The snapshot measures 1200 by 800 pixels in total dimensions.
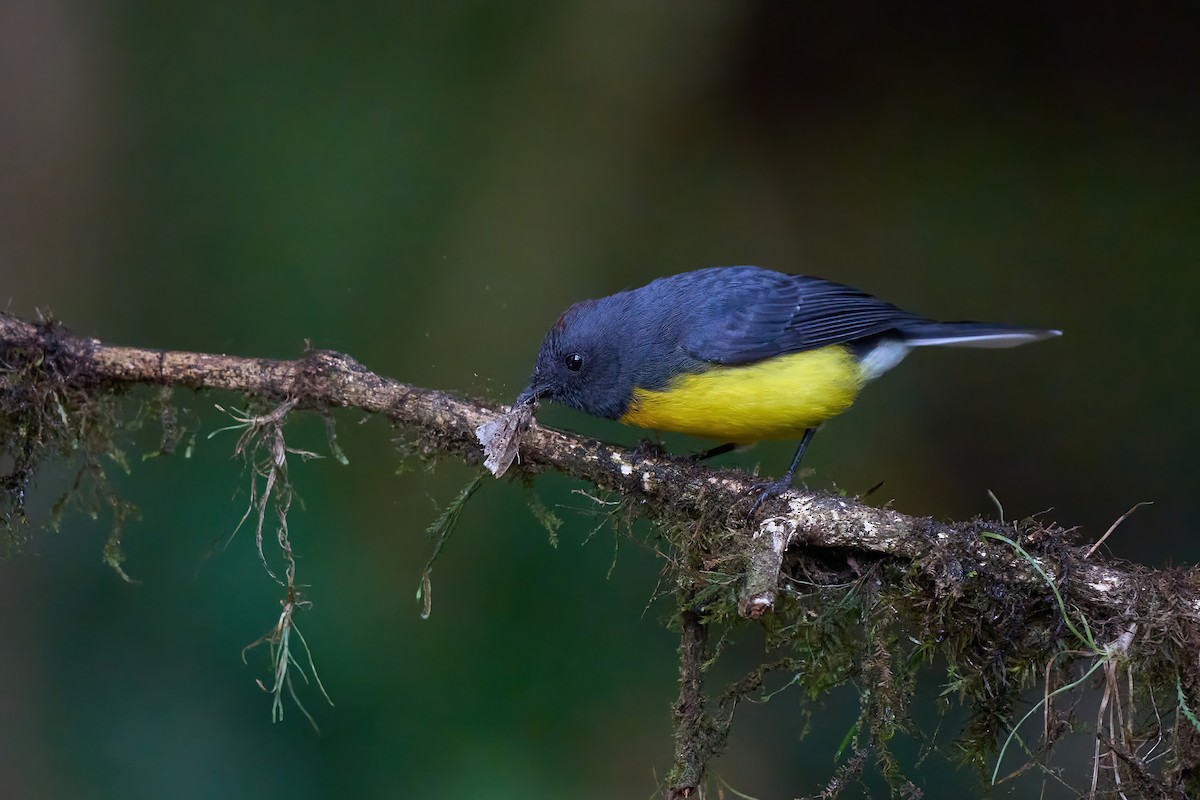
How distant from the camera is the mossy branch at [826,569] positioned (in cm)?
293

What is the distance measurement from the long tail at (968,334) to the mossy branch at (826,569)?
1.55 meters

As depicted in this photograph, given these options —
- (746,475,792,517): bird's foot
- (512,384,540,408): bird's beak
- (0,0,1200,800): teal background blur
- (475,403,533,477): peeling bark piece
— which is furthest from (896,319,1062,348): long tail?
(475,403,533,477): peeling bark piece

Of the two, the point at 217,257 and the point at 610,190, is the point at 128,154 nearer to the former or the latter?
the point at 217,257

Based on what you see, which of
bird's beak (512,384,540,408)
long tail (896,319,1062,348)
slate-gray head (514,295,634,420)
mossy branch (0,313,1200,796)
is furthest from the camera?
long tail (896,319,1062,348)

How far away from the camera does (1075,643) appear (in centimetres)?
299

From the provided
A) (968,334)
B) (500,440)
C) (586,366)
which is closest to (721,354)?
(586,366)

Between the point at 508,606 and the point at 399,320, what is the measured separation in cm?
194

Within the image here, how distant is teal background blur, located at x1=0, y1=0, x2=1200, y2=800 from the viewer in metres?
4.88

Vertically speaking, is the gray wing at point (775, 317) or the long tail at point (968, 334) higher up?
the gray wing at point (775, 317)

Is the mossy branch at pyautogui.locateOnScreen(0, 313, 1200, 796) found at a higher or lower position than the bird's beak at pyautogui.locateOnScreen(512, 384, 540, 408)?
lower

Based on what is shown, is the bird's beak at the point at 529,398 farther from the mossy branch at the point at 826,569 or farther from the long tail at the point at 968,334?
the long tail at the point at 968,334

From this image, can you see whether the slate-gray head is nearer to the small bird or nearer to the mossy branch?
the small bird

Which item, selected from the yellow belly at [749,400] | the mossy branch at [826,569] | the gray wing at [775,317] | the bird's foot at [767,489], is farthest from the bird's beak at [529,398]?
the bird's foot at [767,489]

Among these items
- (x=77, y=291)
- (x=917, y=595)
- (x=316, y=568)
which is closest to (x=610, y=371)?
(x=917, y=595)
